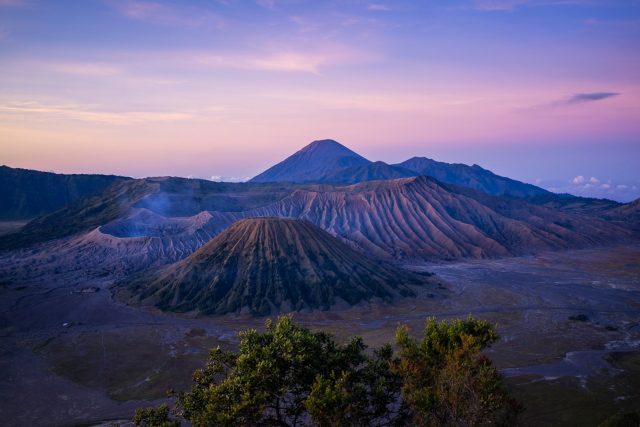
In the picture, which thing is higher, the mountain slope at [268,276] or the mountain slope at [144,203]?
the mountain slope at [144,203]

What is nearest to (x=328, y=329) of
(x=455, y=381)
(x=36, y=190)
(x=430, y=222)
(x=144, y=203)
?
(x=455, y=381)

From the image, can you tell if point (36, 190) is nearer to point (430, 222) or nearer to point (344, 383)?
point (430, 222)

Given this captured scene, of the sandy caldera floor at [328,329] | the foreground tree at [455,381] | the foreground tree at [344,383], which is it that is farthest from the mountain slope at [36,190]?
the foreground tree at [455,381]

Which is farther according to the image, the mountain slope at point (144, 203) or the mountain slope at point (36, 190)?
the mountain slope at point (36, 190)

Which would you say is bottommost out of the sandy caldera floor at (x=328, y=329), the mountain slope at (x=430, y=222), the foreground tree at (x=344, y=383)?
the sandy caldera floor at (x=328, y=329)

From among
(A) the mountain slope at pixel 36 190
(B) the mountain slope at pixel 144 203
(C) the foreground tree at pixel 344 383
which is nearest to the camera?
(C) the foreground tree at pixel 344 383

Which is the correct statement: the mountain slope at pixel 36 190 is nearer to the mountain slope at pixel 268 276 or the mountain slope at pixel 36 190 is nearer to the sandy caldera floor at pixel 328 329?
the sandy caldera floor at pixel 328 329

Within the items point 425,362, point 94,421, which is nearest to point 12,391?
point 94,421

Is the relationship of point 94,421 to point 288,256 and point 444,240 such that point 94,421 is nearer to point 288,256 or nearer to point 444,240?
point 288,256

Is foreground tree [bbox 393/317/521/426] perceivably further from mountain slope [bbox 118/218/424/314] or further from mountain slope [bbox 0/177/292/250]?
mountain slope [bbox 0/177/292/250]
